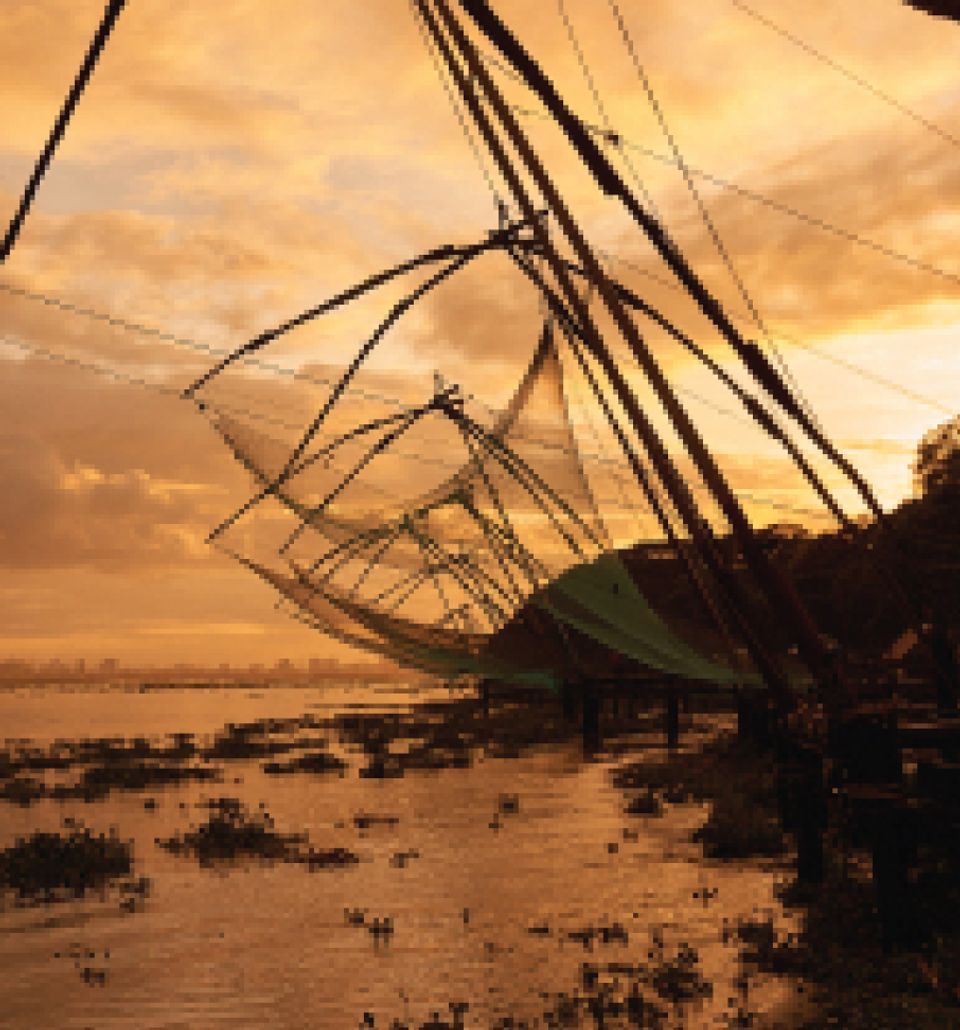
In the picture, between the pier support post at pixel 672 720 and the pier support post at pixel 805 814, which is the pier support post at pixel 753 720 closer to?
the pier support post at pixel 672 720

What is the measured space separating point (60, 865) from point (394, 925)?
5.52m

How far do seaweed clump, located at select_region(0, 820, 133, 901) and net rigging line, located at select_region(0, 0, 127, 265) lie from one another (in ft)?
28.6

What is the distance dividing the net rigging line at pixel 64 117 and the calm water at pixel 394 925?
5538 mm

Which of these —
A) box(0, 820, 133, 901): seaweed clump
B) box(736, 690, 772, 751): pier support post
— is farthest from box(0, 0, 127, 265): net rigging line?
box(736, 690, 772, 751): pier support post

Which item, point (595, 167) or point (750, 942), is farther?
point (750, 942)

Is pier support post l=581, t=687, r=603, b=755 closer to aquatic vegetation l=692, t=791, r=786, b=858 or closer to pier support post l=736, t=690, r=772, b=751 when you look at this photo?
pier support post l=736, t=690, r=772, b=751

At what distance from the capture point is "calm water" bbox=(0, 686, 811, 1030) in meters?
9.12

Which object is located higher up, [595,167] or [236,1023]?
[595,167]

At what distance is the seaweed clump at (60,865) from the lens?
47.4 ft

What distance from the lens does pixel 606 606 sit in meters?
16.2

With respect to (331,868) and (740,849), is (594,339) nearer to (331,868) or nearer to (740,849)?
(740,849)

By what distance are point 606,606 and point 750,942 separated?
6.85 metres

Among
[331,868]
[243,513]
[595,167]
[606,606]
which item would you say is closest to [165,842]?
[331,868]

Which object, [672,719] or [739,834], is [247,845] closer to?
[739,834]
